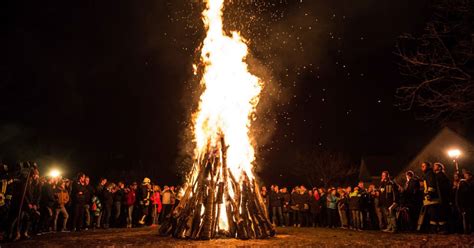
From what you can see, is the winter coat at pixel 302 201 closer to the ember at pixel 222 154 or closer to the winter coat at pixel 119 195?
the ember at pixel 222 154

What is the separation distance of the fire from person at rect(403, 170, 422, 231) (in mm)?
5180

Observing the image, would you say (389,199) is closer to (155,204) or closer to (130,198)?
(155,204)

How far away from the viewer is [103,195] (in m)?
14.3

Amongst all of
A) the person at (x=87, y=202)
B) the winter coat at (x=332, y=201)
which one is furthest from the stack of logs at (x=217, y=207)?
the winter coat at (x=332, y=201)

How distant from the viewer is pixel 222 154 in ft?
35.6

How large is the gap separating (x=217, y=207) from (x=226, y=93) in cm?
396

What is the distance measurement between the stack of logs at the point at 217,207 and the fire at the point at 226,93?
86cm

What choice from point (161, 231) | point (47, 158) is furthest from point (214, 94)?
point (47, 158)

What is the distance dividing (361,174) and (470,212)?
142 ft

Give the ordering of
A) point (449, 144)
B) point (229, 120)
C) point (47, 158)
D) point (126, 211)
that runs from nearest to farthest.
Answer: point (229, 120) < point (126, 211) < point (47, 158) < point (449, 144)

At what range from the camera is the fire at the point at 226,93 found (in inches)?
472

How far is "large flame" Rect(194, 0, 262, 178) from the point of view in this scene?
472 inches

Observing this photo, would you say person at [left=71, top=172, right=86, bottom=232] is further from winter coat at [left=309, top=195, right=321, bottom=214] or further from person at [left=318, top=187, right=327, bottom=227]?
person at [left=318, top=187, right=327, bottom=227]

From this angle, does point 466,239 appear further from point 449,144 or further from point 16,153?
point 449,144
